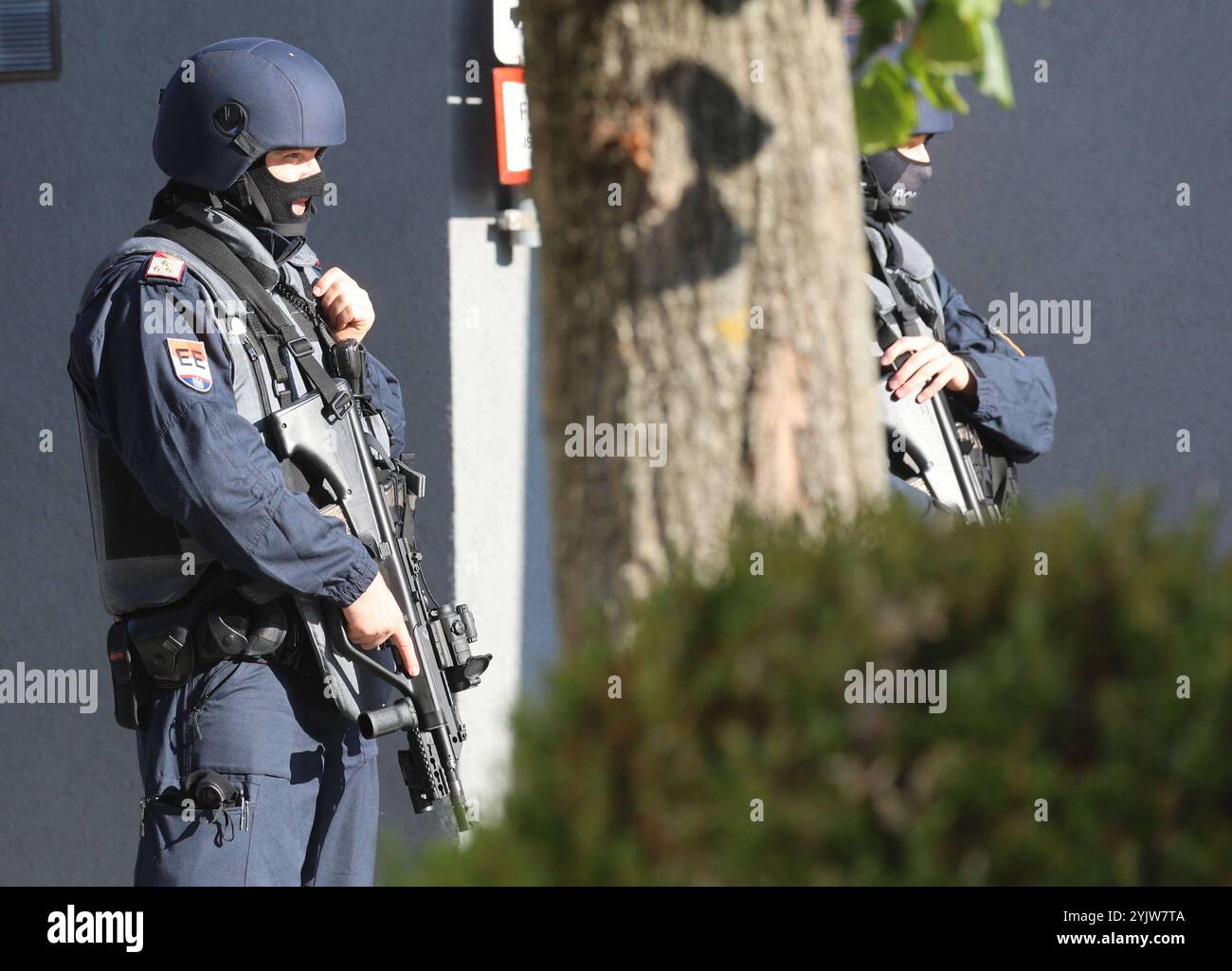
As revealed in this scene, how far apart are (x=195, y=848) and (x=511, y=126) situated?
7.35 feet

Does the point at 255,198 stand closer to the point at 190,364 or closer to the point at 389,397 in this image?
the point at 190,364

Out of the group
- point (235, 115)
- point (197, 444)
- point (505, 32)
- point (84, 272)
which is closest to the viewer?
point (197, 444)

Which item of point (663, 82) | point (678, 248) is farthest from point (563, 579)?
point (663, 82)

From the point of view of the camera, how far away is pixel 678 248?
203cm

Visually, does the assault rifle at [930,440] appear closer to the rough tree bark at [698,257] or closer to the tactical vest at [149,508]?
the tactical vest at [149,508]

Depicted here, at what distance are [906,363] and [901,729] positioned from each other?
8.20 feet

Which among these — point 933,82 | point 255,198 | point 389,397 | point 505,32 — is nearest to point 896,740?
point 933,82

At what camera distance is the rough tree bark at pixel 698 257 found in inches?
80.0

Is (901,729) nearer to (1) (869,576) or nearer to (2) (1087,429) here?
(1) (869,576)

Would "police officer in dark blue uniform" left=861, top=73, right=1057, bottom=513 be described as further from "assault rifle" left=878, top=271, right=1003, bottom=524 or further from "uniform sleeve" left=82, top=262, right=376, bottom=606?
"uniform sleeve" left=82, top=262, right=376, bottom=606

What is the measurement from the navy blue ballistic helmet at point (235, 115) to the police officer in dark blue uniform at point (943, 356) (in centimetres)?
147

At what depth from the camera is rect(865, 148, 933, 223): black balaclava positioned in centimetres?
419

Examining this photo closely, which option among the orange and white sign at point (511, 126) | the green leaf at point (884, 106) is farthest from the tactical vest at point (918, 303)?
the green leaf at point (884, 106)

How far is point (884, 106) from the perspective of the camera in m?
2.53
